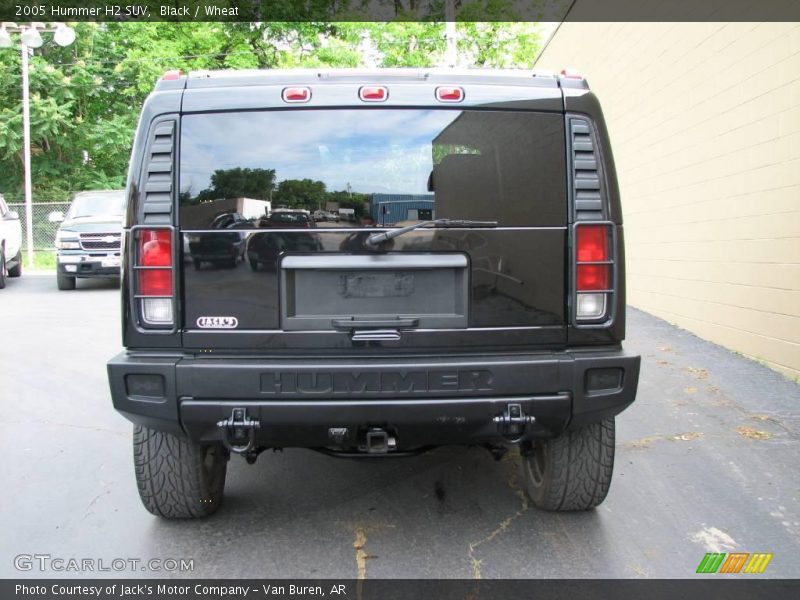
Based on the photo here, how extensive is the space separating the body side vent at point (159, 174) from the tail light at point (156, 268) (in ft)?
0.20

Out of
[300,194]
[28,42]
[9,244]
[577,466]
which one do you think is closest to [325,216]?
[300,194]

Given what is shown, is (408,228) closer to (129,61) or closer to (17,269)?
(17,269)

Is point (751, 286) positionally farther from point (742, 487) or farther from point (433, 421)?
point (433, 421)

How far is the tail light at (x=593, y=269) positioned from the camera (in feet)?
9.85

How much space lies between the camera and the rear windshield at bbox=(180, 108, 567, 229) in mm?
2947

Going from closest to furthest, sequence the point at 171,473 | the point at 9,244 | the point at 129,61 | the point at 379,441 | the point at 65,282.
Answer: the point at 379,441 < the point at 171,473 < the point at 65,282 < the point at 9,244 < the point at 129,61

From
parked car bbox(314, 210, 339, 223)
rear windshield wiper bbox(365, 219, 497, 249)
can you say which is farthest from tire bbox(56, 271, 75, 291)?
rear windshield wiper bbox(365, 219, 497, 249)

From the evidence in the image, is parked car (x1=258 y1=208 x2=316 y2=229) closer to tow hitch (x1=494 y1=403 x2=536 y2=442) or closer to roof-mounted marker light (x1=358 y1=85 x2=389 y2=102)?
roof-mounted marker light (x1=358 y1=85 x2=389 y2=102)

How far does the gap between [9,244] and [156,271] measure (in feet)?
43.9

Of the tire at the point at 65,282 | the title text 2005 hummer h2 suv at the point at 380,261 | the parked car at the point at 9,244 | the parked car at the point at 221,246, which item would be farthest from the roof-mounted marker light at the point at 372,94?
the parked car at the point at 9,244

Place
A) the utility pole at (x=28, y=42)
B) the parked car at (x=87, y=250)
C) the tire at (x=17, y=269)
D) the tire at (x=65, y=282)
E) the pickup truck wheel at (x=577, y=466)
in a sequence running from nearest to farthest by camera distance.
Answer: the pickup truck wheel at (x=577, y=466), the parked car at (x=87, y=250), the tire at (x=65, y=282), the tire at (x=17, y=269), the utility pole at (x=28, y=42)

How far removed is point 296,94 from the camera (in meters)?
2.97

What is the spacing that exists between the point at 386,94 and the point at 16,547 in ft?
9.04

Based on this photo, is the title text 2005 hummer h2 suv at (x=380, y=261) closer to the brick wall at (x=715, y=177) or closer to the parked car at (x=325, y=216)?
the parked car at (x=325, y=216)
